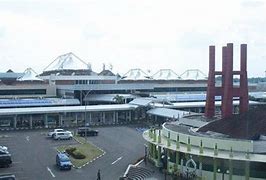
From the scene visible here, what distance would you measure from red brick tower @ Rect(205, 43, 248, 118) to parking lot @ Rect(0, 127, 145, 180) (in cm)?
731

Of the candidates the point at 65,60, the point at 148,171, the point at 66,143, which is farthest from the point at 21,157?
the point at 65,60

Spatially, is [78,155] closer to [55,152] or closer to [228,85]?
[55,152]

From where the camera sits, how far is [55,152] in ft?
110

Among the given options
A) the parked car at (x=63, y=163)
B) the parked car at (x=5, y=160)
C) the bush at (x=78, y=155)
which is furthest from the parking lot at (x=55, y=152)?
the bush at (x=78, y=155)

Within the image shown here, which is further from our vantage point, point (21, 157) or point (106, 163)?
point (21, 157)

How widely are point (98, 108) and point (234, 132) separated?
91.5ft

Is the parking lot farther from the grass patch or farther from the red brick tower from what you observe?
the red brick tower

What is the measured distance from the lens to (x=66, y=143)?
37406 millimetres

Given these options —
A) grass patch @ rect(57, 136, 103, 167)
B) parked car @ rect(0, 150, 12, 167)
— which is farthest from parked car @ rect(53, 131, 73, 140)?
parked car @ rect(0, 150, 12, 167)

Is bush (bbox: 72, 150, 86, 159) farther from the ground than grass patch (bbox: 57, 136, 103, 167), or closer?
farther from the ground

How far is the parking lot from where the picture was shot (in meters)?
26.6

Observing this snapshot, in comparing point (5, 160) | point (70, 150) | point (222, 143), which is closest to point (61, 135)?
point (70, 150)

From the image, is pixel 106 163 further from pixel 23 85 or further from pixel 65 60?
pixel 65 60

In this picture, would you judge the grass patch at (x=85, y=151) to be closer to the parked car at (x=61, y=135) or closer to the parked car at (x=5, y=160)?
the parked car at (x=61, y=135)
